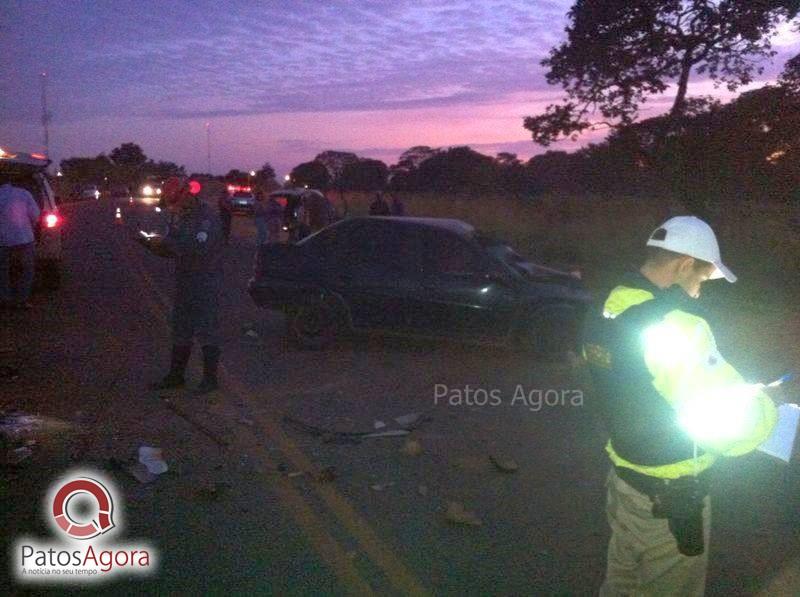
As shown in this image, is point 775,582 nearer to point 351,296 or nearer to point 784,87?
point 351,296

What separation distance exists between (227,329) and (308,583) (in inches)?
276

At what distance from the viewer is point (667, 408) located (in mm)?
2502

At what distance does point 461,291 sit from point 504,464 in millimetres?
3420

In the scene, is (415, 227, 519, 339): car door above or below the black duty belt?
below

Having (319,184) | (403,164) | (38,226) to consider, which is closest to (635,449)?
(38,226)

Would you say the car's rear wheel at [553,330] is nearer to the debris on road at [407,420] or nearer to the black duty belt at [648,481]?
the debris on road at [407,420]

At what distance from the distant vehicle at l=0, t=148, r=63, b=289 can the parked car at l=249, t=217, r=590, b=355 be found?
4.77 metres

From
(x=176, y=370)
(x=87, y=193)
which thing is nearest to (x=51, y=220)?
(x=176, y=370)

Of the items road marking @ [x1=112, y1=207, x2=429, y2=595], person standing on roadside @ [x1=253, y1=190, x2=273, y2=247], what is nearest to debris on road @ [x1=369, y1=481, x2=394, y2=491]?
road marking @ [x1=112, y1=207, x2=429, y2=595]

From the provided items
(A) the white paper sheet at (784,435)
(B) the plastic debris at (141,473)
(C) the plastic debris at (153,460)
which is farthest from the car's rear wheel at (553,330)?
(A) the white paper sheet at (784,435)

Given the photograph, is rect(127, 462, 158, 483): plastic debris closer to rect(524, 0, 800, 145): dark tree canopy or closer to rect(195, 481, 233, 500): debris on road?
rect(195, 481, 233, 500): debris on road

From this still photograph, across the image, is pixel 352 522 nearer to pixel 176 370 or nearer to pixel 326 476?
pixel 326 476

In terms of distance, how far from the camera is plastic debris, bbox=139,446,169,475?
550 centimetres

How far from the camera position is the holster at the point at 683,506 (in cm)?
254
